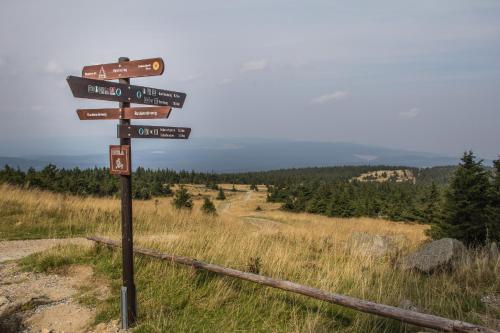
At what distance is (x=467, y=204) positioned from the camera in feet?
64.6

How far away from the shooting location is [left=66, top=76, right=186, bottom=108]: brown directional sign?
457 cm

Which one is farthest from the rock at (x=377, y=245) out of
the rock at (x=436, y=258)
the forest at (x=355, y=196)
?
the forest at (x=355, y=196)

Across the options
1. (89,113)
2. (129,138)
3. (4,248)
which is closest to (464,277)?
(129,138)

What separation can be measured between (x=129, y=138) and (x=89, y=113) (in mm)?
725

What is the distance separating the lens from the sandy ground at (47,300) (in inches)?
205

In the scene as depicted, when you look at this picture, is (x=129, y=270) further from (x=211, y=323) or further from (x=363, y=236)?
(x=363, y=236)

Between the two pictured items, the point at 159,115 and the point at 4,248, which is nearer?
the point at 159,115

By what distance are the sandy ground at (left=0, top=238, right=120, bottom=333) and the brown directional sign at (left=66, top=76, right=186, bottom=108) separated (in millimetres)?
2936

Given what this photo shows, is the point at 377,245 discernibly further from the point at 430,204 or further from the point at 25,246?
the point at 430,204

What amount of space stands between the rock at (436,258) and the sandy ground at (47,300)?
20.0 ft

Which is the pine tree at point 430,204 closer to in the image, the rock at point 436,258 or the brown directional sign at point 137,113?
the rock at point 436,258

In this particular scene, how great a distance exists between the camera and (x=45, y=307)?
5742mm

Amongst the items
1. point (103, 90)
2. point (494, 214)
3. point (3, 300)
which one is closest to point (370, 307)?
point (103, 90)

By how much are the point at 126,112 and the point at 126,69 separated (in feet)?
1.75
